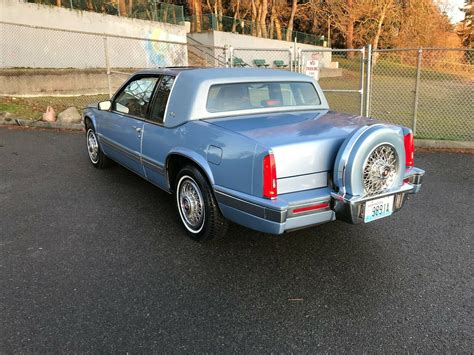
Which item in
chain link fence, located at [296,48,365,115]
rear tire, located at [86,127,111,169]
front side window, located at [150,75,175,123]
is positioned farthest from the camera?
chain link fence, located at [296,48,365,115]

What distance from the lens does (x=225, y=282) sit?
3.09 metres

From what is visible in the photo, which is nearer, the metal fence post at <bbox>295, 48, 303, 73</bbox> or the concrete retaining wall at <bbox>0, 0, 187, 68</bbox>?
the metal fence post at <bbox>295, 48, 303, 73</bbox>

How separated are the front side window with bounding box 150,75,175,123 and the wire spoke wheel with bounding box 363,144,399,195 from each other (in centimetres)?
207

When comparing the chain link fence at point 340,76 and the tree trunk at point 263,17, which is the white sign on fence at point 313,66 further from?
the tree trunk at point 263,17

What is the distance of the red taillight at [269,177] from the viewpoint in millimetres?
2898

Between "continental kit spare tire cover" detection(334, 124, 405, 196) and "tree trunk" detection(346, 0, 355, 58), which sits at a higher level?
"tree trunk" detection(346, 0, 355, 58)

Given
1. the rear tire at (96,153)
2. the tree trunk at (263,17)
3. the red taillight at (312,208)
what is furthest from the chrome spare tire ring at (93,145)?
the tree trunk at (263,17)

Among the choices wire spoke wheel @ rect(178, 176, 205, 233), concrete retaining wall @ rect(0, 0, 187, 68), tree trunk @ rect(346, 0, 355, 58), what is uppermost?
tree trunk @ rect(346, 0, 355, 58)

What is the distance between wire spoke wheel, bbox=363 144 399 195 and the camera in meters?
3.08

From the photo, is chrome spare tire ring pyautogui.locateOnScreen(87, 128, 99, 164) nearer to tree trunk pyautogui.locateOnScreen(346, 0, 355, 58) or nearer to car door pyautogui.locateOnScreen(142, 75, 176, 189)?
car door pyautogui.locateOnScreen(142, 75, 176, 189)

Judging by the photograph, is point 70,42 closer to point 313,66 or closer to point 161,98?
point 313,66

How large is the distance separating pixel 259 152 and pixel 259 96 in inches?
54.2

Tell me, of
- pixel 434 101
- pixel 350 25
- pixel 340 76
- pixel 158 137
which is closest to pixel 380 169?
pixel 158 137

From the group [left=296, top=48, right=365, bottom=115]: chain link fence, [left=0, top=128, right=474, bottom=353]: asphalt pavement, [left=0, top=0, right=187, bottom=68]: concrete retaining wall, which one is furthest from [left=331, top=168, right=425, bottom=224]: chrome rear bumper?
[left=0, top=0, right=187, bottom=68]: concrete retaining wall
